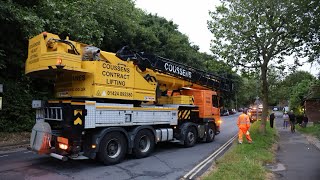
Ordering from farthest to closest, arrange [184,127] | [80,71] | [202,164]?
1. [184,127]
2. [202,164]
3. [80,71]

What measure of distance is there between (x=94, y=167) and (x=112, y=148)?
85 centimetres

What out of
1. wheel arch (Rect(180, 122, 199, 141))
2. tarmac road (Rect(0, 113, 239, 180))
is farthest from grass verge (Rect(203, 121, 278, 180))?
wheel arch (Rect(180, 122, 199, 141))

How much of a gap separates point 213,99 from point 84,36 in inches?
278

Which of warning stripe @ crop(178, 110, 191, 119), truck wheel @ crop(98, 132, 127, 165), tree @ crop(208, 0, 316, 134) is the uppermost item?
tree @ crop(208, 0, 316, 134)

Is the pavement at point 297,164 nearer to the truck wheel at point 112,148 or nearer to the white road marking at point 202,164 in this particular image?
the white road marking at point 202,164

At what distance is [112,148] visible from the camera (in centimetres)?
982

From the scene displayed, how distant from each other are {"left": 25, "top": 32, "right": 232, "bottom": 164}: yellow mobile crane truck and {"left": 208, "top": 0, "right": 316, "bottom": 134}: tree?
5.21 metres

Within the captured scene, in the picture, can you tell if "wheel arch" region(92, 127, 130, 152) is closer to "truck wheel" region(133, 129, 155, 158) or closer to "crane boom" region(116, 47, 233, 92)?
"truck wheel" region(133, 129, 155, 158)

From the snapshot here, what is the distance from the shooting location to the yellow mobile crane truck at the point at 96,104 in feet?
29.4

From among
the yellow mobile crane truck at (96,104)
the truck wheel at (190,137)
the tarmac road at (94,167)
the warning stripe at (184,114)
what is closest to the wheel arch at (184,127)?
the truck wheel at (190,137)

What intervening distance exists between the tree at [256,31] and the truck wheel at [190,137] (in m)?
4.93

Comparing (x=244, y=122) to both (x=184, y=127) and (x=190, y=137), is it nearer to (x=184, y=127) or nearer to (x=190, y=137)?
(x=190, y=137)

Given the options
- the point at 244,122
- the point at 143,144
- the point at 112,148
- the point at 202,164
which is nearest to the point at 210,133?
the point at 244,122

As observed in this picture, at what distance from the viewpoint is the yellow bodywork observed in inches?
354
